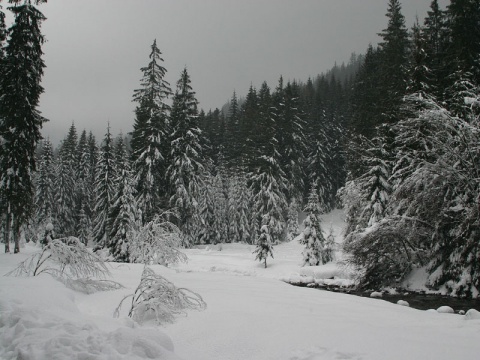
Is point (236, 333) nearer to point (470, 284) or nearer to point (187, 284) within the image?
point (187, 284)

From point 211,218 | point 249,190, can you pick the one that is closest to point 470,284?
point 249,190

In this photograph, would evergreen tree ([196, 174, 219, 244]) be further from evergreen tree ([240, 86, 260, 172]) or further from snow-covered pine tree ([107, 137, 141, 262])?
snow-covered pine tree ([107, 137, 141, 262])

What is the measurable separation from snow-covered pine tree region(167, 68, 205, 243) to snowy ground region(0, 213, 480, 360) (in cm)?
2258

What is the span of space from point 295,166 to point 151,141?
22790 mm

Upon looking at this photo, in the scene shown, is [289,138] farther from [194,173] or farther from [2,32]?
[2,32]

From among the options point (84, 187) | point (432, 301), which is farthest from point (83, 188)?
point (432, 301)

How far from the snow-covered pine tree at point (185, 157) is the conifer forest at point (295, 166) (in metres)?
0.12

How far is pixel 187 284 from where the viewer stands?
9133 millimetres

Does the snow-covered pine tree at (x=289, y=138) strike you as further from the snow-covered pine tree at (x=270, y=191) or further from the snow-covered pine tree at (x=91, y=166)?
the snow-covered pine tree at (x=91, y=166)

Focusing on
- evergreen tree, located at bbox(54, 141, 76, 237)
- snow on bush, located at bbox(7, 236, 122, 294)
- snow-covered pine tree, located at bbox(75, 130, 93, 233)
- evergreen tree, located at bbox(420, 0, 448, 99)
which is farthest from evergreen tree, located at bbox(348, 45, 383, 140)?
evergreen tree, located at bbox(54, 141, 76, 237)

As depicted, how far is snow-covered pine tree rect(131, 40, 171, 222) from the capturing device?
27.8m

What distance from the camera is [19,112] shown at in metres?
19.3

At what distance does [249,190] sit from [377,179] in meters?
22.7

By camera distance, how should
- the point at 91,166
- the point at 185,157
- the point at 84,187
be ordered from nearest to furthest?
1. the point at 185,157
2. the point at 84,187
3. the point at 91,166
